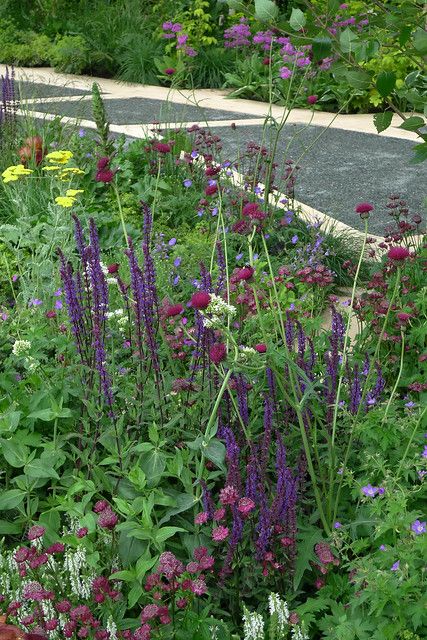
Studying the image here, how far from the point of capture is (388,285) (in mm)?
4234

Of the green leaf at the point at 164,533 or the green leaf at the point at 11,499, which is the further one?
the green leaf at the point at 11,499

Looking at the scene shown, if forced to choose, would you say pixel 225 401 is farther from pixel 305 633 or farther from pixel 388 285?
pixel 388 285

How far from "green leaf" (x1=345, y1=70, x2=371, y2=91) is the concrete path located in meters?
2.19

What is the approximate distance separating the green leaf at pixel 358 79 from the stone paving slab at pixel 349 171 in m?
2.78

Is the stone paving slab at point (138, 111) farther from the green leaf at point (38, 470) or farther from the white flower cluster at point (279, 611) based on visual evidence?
the white flower cluster at point (279, 611)

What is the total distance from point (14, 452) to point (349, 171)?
4906mm

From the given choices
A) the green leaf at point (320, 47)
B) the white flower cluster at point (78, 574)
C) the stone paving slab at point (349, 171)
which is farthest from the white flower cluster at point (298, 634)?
the stone paving slab at point (349, 171)

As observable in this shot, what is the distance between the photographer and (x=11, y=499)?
2.93 meters

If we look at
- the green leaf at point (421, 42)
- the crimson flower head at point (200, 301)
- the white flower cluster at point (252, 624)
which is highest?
the green leaf at point (421, 42)

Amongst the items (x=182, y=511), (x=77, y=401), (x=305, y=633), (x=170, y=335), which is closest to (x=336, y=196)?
(x=170, y=335)

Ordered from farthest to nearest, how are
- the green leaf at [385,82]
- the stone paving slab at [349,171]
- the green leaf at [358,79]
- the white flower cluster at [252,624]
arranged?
the stone paving slab at [349,171], the green leaf at [358,79], the green leaf at [385,82], the white flower cluster at [252,624]

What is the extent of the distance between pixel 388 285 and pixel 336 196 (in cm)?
249

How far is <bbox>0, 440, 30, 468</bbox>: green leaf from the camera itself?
295 centimetres

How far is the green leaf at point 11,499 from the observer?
2.89 m
